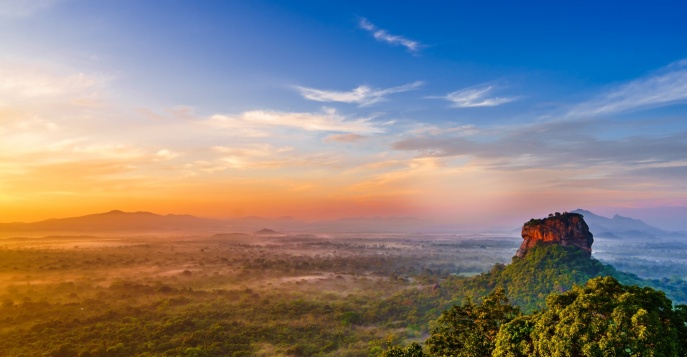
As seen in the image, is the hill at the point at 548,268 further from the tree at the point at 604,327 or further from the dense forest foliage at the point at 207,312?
the tree at the point at 604,327

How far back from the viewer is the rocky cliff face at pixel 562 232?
89.6 m

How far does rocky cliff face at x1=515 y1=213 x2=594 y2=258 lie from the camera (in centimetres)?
8956

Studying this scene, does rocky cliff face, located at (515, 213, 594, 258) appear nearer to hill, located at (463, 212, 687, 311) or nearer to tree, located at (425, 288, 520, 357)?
hill, located at (463, 212, 687, 311)

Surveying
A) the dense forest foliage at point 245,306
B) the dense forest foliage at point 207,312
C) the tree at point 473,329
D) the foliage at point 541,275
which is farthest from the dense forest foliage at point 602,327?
the foliage at point 541,275

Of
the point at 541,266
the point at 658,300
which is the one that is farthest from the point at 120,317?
the point at 541,266

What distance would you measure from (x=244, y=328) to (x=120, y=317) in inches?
858

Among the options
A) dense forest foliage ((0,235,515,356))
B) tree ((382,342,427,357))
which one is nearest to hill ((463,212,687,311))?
dense forest foliage ((0,235,515,356))

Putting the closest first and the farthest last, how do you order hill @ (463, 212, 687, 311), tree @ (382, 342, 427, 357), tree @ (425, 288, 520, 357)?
tree @ (425, 288, 520, 357)
tree @ (382, 342, 427, 357)
hill @ (463, 212, 687, 311)

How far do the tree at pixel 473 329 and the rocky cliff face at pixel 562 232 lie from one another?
77.6 m

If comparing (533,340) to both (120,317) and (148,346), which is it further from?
(120,317)

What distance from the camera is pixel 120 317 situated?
62.9m

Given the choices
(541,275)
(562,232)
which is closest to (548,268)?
(541,275)

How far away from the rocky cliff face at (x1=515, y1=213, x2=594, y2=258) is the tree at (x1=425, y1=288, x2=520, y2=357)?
255ft

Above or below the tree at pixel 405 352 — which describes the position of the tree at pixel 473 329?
above
